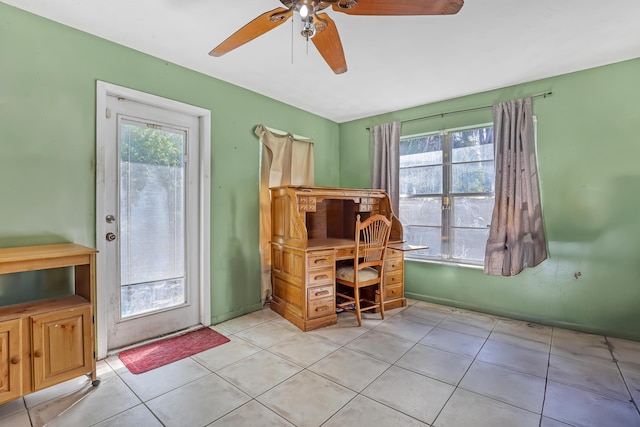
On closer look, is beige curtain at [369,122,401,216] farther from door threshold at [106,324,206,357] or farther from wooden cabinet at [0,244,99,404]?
wooden cabinet at [0,244,99,404]

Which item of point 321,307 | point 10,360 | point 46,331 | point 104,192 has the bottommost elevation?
point 321,307

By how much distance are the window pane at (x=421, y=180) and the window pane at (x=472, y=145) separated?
27 centimetres

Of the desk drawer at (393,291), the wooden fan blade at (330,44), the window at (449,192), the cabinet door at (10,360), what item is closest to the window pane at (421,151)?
the window at (449,192)

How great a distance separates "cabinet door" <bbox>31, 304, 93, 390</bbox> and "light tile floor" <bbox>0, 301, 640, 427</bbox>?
16cm

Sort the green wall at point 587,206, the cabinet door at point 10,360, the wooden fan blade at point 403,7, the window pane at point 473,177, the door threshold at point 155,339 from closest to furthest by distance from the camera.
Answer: the wooden fan blade at point 403,7, the cabinet door at point 10,360, the door threshold at point 155,339, the green wall at point 587,206, the window pane at point 473,177

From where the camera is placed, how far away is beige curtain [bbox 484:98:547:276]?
9.53 ft

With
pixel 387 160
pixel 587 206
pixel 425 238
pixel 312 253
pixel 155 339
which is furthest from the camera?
pixel 387 160

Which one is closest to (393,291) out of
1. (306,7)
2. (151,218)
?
(151,218)

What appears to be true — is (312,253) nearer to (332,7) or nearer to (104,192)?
(104,192)

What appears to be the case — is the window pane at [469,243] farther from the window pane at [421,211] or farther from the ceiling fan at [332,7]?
the ceiling fan at [332,7]

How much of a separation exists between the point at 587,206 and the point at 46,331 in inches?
170

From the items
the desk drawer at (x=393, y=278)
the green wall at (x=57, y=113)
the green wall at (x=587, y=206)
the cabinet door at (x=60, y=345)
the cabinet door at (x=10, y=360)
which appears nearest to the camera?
the cabinet door at (x=10, y=360)

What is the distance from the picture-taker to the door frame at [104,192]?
2217 mm

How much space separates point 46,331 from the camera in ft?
5.58
